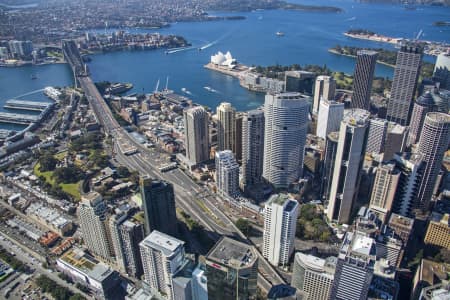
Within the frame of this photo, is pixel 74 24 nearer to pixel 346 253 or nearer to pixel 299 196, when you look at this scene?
pixel 299 196

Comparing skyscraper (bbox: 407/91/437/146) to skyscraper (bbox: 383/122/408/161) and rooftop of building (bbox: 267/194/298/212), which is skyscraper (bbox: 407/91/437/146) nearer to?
skyscraper (bbox: 383/122/408/161)

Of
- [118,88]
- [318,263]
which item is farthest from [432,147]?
[118,88]

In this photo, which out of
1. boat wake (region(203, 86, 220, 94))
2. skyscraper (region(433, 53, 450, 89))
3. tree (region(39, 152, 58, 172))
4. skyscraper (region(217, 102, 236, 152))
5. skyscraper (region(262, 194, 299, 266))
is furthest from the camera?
boat wake (region(203, 86, 220, 94))

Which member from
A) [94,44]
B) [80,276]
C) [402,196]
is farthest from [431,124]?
[94,44]

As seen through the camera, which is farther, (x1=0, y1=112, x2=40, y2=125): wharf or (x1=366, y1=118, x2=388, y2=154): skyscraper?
(x1=0, y1=112, x2=40, y2=125): wharf

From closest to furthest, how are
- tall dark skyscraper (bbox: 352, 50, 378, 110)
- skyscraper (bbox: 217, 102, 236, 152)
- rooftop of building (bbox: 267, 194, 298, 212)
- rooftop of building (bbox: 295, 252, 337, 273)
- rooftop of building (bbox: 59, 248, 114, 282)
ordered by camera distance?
rooftop of building (bbox: 295, 252, 337, 273)
rooftop of building (bbox: 267, 194, 298, 212)
rooftop of building (bbox: 59, 248, 114, 282)
skyscraper (bbox: 217, 102, 236, 152)
tall dark skyscraper (bbox: 352, 50, 378, 110)

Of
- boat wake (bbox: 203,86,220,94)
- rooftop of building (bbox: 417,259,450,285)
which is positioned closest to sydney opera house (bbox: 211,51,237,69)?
boat wake (bbox: 203,86,220,94)

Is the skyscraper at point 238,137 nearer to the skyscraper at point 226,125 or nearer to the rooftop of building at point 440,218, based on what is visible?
the skyscraper at point 226,125
